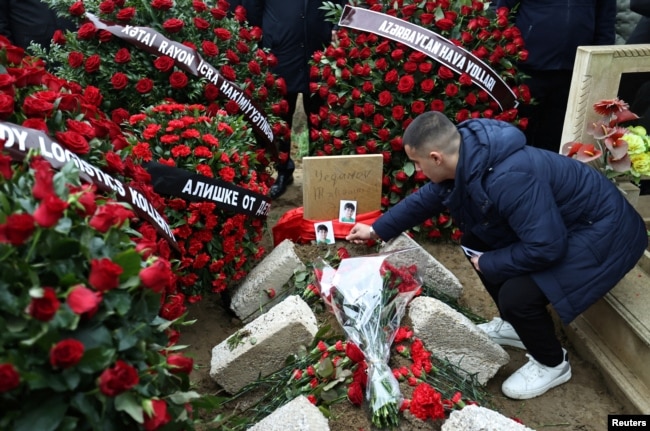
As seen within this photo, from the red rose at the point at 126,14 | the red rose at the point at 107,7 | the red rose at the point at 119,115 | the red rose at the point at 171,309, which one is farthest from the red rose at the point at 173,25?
the red rose at the point at 171,309

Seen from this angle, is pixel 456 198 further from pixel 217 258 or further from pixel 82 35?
pixel 82 35

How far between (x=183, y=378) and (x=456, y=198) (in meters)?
1.49

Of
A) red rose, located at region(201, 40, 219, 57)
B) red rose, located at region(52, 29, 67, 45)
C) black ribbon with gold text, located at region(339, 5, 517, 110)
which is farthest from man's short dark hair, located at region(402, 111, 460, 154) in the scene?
red rose, located at region(52, 29, 67, 45)

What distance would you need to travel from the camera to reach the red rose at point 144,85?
3453mm

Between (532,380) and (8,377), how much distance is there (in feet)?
7.55

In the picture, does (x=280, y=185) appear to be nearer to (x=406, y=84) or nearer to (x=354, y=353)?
(x=406, y=84)

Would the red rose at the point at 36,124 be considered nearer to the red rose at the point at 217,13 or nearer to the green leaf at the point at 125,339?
the green leaf at the point at 125,339

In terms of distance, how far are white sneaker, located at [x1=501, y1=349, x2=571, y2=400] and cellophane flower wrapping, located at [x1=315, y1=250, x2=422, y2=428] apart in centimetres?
60

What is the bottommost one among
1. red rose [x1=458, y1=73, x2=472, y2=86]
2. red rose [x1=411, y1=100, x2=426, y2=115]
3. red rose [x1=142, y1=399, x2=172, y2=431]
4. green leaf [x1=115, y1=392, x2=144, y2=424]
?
red rose [x1=142, y1=399, x2=172, y2=431]

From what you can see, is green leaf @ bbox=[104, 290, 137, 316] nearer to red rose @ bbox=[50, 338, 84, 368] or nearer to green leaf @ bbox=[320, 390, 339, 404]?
red rose @ bbox=[50, 338, 84, 368]

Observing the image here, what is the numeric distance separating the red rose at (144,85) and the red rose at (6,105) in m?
1.49

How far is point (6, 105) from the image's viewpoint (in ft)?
6.41

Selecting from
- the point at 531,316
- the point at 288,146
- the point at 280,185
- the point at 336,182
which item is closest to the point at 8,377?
the point at 531,316

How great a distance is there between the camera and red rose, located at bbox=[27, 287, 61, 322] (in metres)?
1.27
